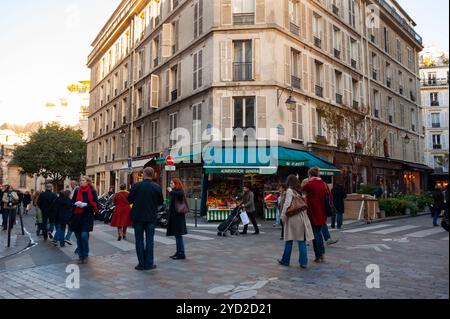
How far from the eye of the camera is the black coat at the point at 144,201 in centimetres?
633

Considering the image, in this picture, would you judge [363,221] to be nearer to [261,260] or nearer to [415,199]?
[415,199]

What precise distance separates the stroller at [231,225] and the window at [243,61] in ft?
30.3

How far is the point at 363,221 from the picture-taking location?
50.1 ft

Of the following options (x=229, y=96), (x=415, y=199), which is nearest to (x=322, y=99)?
(x=229, y=96)


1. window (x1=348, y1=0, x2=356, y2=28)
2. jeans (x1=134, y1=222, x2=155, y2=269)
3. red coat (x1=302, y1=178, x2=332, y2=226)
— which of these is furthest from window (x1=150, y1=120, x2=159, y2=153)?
red coat (x1=302, y1=178, x2=332, y2=226)

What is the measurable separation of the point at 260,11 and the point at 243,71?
3.30m

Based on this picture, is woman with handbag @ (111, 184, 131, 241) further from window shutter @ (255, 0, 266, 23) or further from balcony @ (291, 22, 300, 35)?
balcony @ (291, 22, 300, 35)

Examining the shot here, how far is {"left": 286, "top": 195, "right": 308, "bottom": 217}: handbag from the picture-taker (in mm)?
6336

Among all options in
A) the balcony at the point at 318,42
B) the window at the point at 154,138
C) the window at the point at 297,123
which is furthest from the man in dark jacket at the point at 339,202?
the window at the point at 154,138

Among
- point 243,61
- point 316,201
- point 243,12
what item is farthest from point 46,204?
point 243,12

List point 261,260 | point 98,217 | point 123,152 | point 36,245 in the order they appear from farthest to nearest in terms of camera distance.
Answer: point 123,152 < point 98,217 < point 36,245 < point 261,260
